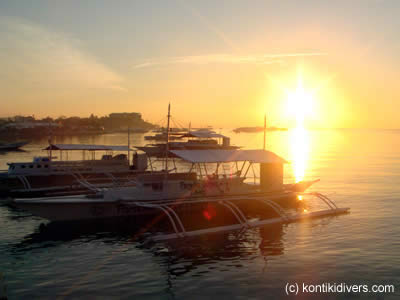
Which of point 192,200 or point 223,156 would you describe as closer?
point 192,200

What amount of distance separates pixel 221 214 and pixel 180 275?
16.5m

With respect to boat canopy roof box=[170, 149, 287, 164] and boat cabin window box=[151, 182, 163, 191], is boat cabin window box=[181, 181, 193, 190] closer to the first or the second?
boat cabin window box=[151, 182, 163, 191]

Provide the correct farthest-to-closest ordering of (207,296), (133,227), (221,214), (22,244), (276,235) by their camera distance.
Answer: (221,214)
(133,227)
(276,235)
(22,244)
(207,296)

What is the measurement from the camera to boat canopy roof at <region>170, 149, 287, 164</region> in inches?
1380

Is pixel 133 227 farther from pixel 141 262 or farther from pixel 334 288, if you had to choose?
pixel 334 288

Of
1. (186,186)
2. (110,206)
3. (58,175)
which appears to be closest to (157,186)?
(186,186)

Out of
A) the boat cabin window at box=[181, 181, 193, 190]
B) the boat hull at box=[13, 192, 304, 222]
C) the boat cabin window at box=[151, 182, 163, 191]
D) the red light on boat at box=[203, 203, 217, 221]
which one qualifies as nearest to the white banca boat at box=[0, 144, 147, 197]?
the boat hull at box=[13, 192, 304, 222]

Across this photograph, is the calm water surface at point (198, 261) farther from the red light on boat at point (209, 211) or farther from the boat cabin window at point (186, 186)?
the boat cabin window at point (186, 186)

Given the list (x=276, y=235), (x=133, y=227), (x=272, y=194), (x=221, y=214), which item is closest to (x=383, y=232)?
(x=276, y=235)

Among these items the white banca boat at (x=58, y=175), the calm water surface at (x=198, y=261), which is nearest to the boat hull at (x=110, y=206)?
the calm water surface at (x=198, y=261)

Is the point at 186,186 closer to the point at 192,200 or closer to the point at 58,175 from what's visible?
the point at 192,200

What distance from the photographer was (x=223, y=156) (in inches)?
1439

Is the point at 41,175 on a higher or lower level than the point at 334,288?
higher

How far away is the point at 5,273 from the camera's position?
21.4m
